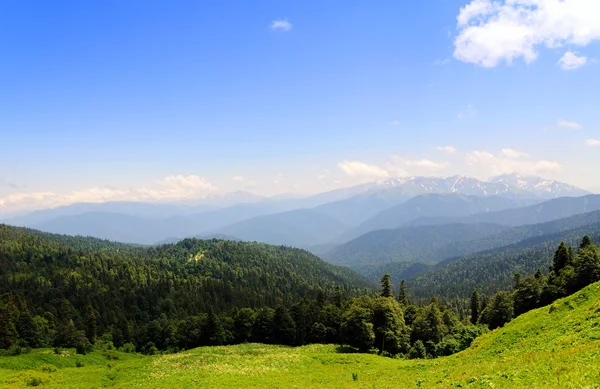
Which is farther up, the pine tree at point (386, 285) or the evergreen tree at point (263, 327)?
the pine tree at point (386, 285)

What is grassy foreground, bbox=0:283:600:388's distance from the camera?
23.5 m

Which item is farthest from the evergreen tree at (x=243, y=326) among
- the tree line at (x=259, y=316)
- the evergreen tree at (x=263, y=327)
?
the evergreen tree at (x=263, y=327)

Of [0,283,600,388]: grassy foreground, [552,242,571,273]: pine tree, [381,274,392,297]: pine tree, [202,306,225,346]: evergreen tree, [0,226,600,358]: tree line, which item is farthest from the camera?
[202,306,225,346]: evergreen tree

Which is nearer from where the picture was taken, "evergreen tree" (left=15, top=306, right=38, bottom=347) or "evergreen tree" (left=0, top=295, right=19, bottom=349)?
"evergreen tree" (left=0, top=295, right=19, bottom=349)

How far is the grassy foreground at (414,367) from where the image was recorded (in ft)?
76.9

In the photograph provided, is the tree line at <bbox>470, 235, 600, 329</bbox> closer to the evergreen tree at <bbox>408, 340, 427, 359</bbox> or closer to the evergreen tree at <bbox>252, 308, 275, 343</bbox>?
the evergreen tree at <bbox>408, 340, 427, 359</bbox>

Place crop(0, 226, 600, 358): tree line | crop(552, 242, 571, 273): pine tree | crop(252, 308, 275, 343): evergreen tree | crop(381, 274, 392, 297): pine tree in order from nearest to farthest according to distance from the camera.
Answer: crop(0, 226, 600, 358): tree line < crop(552, 242, 571, 273): pine tree < crop(381, 274, 392, 297): pine tree < crop(252, 308, 275, 343): evergreen tree

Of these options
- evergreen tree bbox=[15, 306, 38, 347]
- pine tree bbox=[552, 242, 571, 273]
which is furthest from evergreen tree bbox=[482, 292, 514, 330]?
evergreen tree bbox=[15, 306, 38, 347]

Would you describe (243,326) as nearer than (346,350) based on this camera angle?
No

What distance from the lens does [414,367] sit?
44.4m

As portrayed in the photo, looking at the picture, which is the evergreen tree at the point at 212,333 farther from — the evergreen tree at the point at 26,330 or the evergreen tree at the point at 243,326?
the evergreen tree at the point at 26,330

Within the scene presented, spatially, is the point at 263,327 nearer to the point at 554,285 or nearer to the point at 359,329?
the point at 359,329

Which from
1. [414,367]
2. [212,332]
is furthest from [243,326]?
[414,367]

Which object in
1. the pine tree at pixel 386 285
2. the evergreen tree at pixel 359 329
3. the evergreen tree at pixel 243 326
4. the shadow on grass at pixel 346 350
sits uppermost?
the pine tree at pixel 386 285
